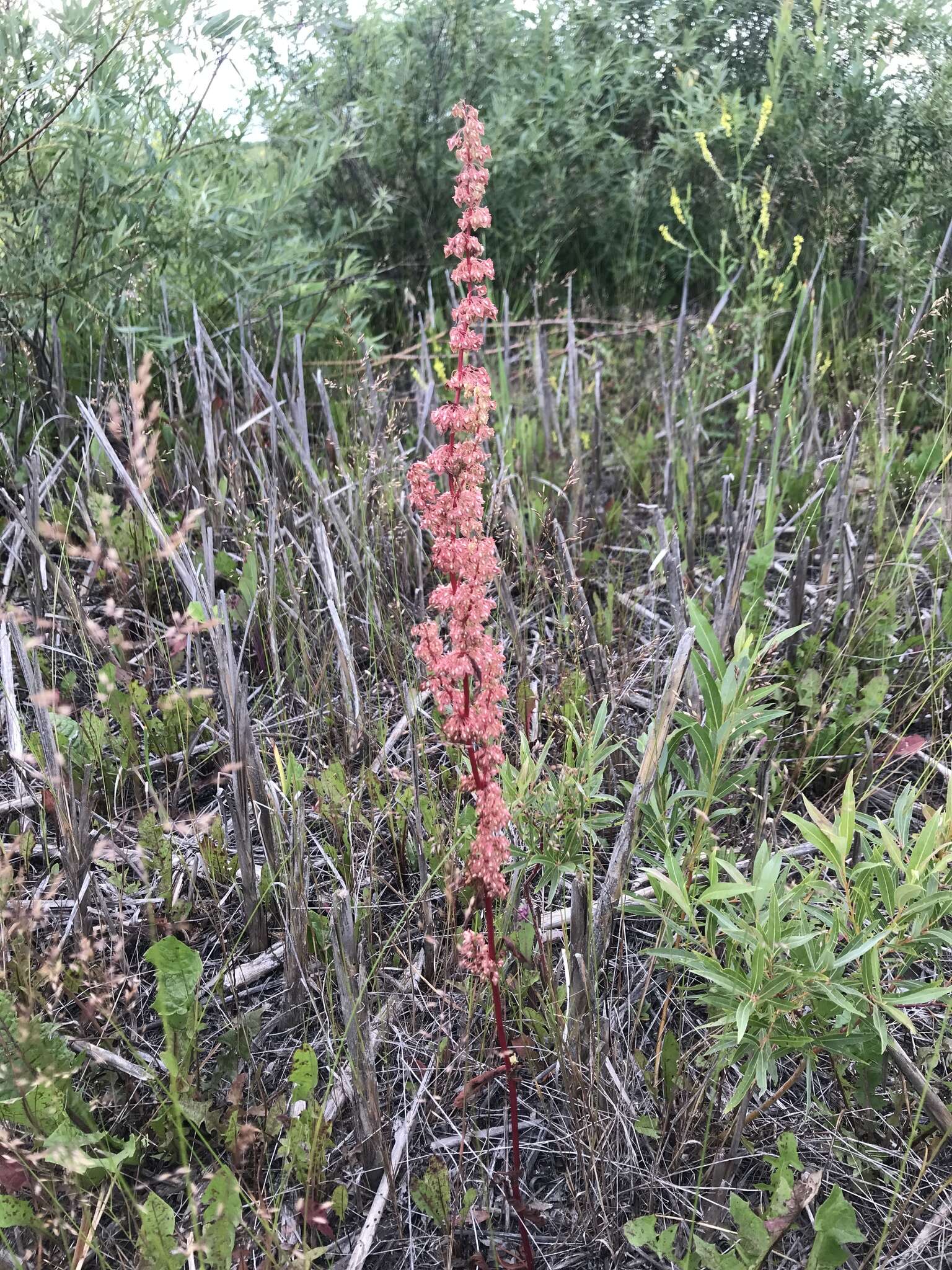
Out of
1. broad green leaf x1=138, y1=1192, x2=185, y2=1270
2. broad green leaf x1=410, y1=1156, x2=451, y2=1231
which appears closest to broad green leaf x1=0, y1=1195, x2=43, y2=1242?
broad green leaf x1=138, y1=1192, x2=185, y2=1270

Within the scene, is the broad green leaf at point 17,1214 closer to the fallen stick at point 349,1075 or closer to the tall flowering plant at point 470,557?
the fallen stick at point 349,1075

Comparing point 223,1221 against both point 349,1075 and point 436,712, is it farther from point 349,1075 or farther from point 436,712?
point 436,712

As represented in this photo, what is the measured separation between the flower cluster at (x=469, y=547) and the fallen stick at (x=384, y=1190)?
40 cm

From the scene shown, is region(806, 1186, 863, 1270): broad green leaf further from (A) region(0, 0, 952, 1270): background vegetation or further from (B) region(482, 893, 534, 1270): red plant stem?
(B) region(482, 893, 534, 1270): red plant stem

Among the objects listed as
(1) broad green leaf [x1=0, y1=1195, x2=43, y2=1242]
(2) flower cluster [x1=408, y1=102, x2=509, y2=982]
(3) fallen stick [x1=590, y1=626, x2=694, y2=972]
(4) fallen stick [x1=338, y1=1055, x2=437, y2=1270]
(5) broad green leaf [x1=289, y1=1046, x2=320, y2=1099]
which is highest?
(2) flower cluster [x1=408, y1=102, x2=509, y2=982]

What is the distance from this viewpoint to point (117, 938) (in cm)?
180

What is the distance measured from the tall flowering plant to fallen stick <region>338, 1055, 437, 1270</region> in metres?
0.29

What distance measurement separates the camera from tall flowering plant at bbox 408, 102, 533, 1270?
1.24m

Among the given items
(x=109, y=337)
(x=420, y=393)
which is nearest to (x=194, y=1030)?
(x=420, y=393)

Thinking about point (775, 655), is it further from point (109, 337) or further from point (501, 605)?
point (109, 337)

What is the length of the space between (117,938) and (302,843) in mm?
419

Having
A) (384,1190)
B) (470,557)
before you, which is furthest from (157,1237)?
(470,557)

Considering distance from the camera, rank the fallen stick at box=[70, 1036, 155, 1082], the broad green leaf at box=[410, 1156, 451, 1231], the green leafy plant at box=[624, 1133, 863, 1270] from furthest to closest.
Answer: the fallen stick at box=[70, 1036, 155, 1082] < the broad green leaf at box=[410, 1156, 451, 1231] < the green leafy plant at box=[624, 1133, 863, 1270]

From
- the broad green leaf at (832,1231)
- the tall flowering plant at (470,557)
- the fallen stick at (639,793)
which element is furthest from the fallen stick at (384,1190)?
the broad green leaf at (832,1231)
